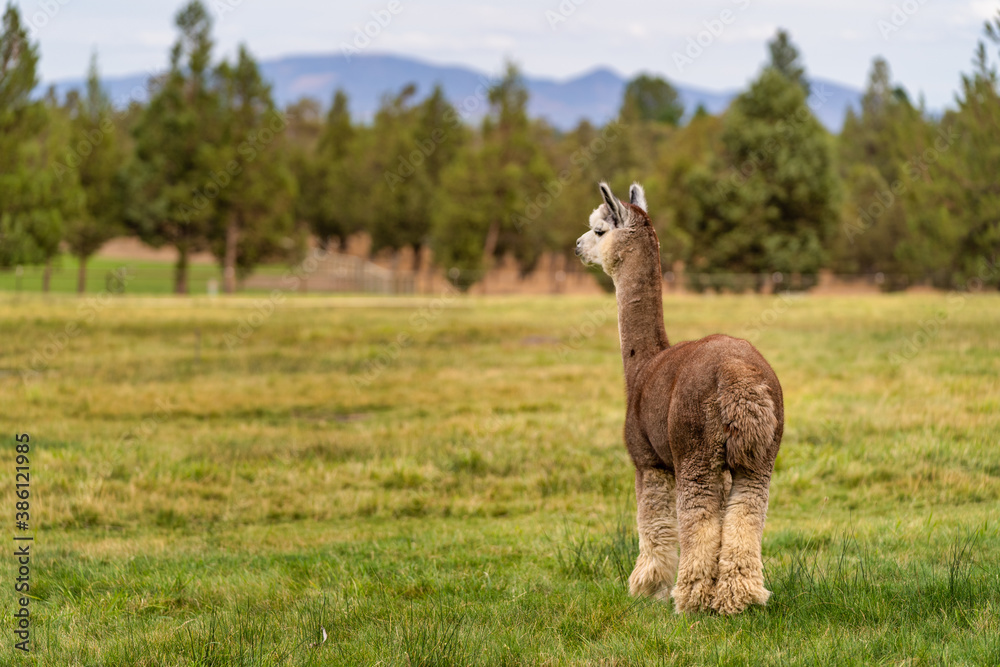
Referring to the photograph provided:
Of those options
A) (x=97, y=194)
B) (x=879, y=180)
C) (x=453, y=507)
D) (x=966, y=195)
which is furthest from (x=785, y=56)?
(x=453, y=507)

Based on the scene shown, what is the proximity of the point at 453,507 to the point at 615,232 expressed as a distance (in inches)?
198

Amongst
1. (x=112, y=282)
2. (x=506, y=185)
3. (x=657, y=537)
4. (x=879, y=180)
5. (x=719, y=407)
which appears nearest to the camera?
(x=719, y=407)

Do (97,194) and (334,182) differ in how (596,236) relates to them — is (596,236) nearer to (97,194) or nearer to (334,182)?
(97,194)

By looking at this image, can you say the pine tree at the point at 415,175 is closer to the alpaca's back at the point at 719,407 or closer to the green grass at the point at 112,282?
the green grass at the point at 112,282

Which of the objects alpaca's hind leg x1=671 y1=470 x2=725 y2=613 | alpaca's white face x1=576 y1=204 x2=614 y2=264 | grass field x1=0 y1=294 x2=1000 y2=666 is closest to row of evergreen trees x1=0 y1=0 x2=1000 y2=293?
grass field x1=0 y1=294 x2=1000 y2=666

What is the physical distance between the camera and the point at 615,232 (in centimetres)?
693

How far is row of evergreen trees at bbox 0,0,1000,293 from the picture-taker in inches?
1802

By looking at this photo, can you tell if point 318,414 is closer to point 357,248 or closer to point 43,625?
point 43,625

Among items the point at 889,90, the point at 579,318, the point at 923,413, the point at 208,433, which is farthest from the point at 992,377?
the point at 889,90

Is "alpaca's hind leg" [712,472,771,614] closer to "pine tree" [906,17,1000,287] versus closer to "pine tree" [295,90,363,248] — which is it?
"pine tree" [906,17,1000,287]

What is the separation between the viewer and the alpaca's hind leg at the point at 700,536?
5.58 meters

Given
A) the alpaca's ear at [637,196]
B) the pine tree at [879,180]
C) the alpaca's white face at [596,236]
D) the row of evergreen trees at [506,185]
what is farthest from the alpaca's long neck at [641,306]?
the pine tree at [879,180]

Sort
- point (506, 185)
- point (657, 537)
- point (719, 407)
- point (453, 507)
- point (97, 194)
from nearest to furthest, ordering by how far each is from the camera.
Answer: point (719, 407) < point (657, 537) < point (453, 507) < point (97, 194) < point (506, 185)

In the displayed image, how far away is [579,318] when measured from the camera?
34344 mm
